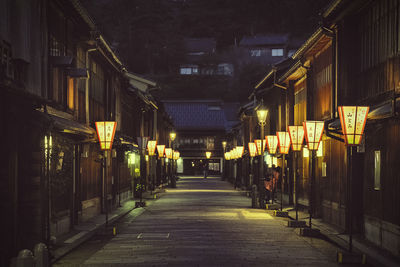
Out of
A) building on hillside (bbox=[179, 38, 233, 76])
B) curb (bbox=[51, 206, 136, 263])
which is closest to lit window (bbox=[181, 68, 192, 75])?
building on hillside (bbox=[179, 38, 233, 76])

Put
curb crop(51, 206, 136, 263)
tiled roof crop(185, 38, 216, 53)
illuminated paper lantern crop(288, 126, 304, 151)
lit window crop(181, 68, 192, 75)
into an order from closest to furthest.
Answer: curb crop(51, 206, 136, 263), illuminated paper lantern crop(288, 126, 304, 151), lit window crop(181, 68, 192, 75), tiled roof crop(185, 38, 216, 53)

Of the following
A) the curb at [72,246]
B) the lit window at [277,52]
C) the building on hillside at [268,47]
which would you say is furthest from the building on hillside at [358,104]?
the lit window at [277,52]

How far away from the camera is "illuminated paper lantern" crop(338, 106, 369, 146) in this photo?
1528cm

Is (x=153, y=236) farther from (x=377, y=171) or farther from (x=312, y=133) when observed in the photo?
(x=377, y=171)

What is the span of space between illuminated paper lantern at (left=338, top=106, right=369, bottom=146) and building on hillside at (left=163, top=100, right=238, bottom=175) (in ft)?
307

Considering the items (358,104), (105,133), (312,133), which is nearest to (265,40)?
(312,133)

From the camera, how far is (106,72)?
3120cm

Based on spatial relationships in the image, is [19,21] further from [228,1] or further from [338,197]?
[228,1]

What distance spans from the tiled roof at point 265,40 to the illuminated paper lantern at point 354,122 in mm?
103801

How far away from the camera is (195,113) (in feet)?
367

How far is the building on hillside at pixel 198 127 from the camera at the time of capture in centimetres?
10994

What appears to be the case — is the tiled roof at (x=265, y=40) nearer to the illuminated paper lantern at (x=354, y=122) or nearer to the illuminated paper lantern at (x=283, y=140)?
the illuminated paper lantern at (x=283, y=140)

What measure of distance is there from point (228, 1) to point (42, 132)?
430ft

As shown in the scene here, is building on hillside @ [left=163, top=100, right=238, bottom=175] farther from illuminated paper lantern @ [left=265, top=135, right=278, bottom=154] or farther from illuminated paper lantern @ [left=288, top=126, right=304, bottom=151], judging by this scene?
illuminated paper lantern @ [left=288, top=126, right=304, bottom=151]
